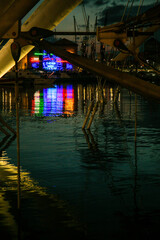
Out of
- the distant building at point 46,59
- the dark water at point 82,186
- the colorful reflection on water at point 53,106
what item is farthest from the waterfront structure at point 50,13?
the distant building at point 46,59

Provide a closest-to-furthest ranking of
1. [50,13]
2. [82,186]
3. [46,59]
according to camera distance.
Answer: [82,186] → [50,13] → [46,59]

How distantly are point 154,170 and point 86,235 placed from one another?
450 centimetres

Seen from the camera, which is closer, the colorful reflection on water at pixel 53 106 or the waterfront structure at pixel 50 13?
the waterfront structure at pixel 50 13

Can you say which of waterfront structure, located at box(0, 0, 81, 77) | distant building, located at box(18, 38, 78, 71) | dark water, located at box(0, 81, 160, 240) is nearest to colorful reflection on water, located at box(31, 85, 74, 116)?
dark water, located at box(0, 81, 160, 240)

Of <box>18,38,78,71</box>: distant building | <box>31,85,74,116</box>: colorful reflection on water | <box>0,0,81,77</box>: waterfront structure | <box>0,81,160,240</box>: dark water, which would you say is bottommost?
<box>0,81,160,240</box>: dark water

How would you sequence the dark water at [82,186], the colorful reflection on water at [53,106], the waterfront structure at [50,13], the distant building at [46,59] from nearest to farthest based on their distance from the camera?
the dark water at [82,186]
the waterfront structure at [50,13]
the colorful reflection on water at [53,106]
the distant building at [46,59]

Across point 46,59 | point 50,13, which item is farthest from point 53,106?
point 46,59

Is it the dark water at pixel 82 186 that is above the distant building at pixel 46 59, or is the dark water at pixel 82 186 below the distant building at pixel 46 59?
below

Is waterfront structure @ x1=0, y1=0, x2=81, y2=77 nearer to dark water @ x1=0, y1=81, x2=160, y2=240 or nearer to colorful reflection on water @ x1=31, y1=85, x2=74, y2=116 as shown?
dark water @ x1=0, y1=81, x2=160, y2=240

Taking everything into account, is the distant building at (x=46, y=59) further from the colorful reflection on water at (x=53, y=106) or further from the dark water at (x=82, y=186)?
the dark water at (x=82, y=186)

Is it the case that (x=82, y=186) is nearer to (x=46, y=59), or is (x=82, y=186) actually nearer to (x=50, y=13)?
(x=50, y=13)

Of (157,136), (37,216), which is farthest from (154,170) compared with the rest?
(157,136)

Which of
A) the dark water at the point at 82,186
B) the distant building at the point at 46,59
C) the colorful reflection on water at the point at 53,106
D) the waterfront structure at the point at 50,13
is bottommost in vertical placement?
the dark water at the point at 82,186

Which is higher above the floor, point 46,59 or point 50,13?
point 46,59
